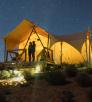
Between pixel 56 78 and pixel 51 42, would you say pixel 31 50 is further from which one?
pixel 56 78

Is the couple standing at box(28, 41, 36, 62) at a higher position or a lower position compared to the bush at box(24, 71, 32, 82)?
higher

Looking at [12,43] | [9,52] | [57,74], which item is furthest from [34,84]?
[12,43]

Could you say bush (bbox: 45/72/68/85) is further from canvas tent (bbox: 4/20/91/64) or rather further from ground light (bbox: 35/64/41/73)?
canvas tent (bbox: 4/20/91/64)

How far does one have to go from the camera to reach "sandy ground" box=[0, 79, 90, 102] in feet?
53.4

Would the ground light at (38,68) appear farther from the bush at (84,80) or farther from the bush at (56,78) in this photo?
the bush at (84,80)

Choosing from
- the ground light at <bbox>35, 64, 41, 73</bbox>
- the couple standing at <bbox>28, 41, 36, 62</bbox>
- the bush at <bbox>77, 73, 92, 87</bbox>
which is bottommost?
the bush at <bbox>77, 73, 92, 87</bbox>

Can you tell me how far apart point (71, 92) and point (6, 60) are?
9.96 m

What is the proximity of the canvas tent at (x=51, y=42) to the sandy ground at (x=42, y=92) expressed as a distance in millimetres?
8334

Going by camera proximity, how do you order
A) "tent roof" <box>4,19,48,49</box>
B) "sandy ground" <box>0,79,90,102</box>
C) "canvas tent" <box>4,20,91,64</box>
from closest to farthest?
"sandy ground" <box>0,79,90,102</box>, "tent roof" <box>4,19,48,49</box>, "canvas tent" <box>4,20,91,64</box>

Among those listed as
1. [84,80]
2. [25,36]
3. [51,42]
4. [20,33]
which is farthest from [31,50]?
[84,80]

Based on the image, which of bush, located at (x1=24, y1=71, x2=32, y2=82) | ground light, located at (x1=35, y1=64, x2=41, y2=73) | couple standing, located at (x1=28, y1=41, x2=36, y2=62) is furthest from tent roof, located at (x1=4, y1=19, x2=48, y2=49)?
bush, located at (x1=24, y1=71, x2=32, y2=82)

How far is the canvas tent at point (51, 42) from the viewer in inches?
1064

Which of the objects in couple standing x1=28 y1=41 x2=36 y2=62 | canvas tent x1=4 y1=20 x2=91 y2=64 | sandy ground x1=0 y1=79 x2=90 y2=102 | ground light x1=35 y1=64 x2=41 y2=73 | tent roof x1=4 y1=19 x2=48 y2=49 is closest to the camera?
sandy ground x1=0 y1=79 x2=90 y2=102

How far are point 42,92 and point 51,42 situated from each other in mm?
11928
